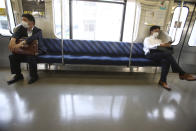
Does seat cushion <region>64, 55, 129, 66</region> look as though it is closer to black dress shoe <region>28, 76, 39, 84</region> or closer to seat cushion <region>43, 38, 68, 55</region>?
seat cushion <region>43, 38, 68, 55</region>

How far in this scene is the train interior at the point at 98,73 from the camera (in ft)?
5.40

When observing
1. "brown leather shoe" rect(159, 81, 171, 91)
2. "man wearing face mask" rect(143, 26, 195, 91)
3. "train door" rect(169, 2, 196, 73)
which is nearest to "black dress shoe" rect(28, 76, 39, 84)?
"man wearing face mask" rect(143, 26, 195, 91)

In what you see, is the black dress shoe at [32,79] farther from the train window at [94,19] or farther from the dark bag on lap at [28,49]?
the train window at [94,19]

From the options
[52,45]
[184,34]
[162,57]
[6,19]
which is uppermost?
[6,19]

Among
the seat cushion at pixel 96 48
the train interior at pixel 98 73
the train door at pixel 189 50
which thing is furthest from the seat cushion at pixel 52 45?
the train door at pixel 189 50

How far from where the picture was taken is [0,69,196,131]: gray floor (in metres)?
1.54

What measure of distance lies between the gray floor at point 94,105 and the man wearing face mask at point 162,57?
308 mm

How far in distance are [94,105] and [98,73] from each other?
1.48m

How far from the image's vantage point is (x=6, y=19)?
3.14m

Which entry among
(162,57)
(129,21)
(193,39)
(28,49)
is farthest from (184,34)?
(28,49)

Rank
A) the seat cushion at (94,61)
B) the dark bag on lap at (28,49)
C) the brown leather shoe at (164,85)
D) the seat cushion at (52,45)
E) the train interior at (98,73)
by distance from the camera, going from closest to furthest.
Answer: the train interior at (98,73), the dark bag on lap at (28,49), the brown leather shoe at (164,85), the seat cushion at (94,61), the seat cushion at (52,45)

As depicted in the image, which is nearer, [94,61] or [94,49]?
[94,61]

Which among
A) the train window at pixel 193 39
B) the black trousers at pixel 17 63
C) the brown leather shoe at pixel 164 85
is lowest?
the brown leather shoe at pixel 164 85

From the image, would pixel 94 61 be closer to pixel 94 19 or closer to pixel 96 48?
pixel 96 48
